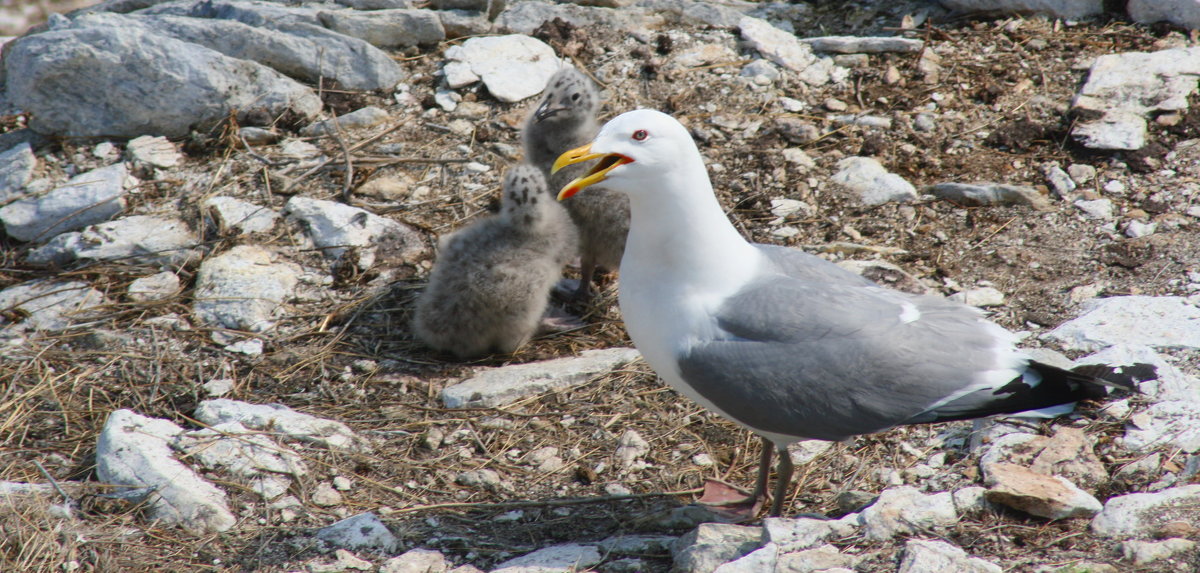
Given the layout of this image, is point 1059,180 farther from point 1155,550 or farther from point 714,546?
point 714,546

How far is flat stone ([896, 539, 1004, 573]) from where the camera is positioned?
293cm

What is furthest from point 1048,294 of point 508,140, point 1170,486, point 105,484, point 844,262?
point 105,484

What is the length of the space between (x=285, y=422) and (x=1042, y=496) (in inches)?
113

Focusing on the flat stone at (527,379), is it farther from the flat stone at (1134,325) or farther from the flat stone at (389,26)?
the flat stone at (389,26)

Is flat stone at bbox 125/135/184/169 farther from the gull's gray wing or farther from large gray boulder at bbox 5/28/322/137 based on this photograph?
the gull's gray wing

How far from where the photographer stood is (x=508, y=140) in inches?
244

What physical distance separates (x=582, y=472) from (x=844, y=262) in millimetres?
1794

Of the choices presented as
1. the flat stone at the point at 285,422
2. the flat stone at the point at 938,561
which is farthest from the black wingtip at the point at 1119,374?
the flat stone at the point at 285,422

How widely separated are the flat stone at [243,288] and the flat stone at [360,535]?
1.61m

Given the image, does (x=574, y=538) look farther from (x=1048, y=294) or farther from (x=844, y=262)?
(x=1048, y=294)

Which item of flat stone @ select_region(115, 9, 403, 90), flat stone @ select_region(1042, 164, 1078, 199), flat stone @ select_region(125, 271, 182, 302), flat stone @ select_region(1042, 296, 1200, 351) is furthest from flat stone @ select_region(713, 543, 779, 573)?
flat stone @ select_region(115, 9, 403, 90)

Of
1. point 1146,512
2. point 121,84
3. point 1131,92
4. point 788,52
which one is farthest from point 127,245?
point 1131,92

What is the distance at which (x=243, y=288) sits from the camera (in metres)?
5.13

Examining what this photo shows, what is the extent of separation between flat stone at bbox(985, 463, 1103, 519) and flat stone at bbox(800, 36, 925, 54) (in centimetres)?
369
